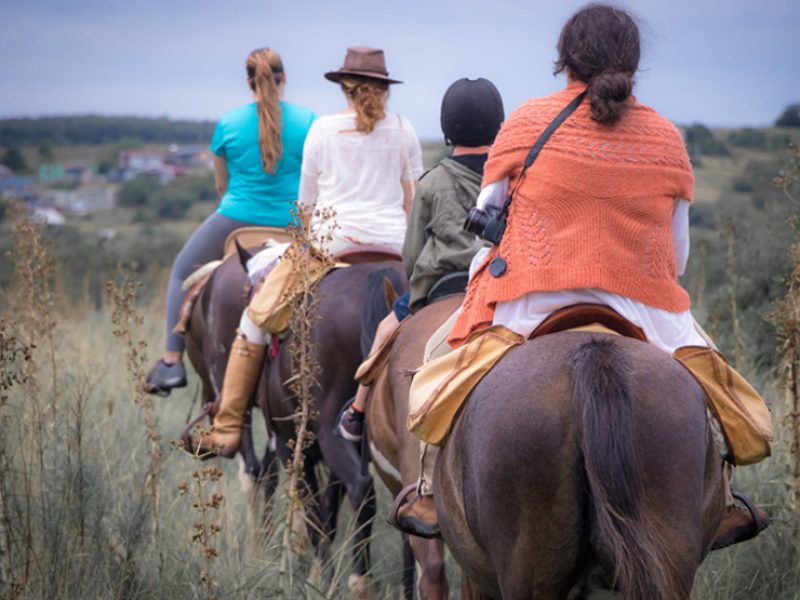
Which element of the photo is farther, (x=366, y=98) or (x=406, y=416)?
(x=366, y=98)

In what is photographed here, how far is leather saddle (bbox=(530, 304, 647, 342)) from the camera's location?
379 centimetres

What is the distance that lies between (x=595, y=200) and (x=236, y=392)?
408 centimetres

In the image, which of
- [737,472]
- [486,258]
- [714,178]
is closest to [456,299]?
[486,258]

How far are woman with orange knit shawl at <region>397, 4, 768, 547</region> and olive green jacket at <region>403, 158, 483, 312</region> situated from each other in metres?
1.25

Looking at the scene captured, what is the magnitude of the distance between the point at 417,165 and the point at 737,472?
8.34 ft

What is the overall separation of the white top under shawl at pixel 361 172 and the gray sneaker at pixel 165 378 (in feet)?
9.53

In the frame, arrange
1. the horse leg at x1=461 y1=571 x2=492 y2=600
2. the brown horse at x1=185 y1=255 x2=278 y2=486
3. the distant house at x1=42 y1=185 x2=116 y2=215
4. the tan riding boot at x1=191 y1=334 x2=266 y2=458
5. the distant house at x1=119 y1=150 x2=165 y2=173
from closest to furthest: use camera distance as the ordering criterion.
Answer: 1. the horse leg at x1=461 y1=571 x2=492 y2=600
2. the tan riding boot at x1=191 y1=334 x2=266 y2=458
3. the brown horse at x1=185 y1=255 x2=278 y2=486
4. the distant house at x1=42 y1=185 x2=116 y2=215
5. the distant house at x1=119 y1=150 x2=165 y2=173

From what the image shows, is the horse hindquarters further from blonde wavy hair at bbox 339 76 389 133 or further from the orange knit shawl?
blonde wavy hair at bbox 339 76 389 133

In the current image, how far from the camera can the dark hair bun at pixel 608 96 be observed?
12.5ft

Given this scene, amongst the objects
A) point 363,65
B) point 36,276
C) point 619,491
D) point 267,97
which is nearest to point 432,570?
point 619,491

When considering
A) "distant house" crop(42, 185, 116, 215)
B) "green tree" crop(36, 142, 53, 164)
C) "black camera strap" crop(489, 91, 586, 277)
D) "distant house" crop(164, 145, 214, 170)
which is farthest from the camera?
"green tree" crop(36, 142, 53, 164)

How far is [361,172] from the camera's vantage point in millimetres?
6871

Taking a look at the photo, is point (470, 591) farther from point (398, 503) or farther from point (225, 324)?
point (225, 324)

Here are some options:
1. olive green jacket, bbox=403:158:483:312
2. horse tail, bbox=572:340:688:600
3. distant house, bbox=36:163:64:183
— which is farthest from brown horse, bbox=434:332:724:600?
distant house, bbox=36:163:64:183
